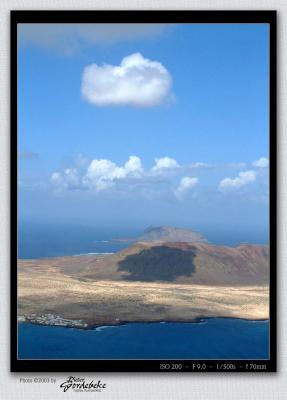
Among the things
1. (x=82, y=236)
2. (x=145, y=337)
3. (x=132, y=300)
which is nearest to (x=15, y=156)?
(x=82, y=236)

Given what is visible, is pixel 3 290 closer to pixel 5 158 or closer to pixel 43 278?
pixel 43 278

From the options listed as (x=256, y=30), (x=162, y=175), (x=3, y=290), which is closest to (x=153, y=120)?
(x=162, y=175)

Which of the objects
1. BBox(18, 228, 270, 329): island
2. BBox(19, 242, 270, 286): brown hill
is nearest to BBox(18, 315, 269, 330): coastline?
BBox(18, 228, 270, 329): island

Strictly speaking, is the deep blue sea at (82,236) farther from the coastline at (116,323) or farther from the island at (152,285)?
the coastline at (116,323)
